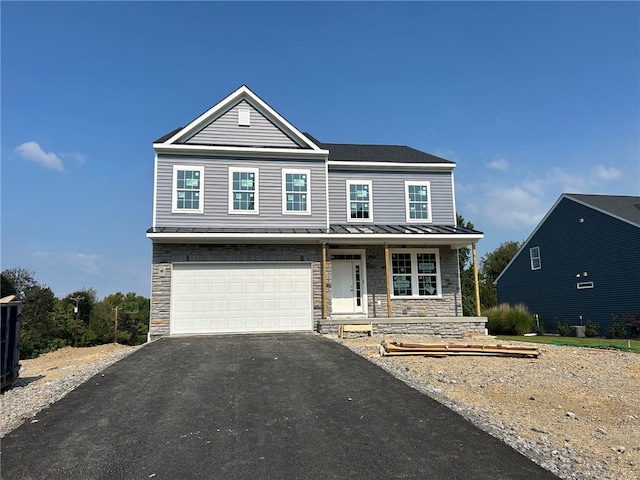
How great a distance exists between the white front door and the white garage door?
56.2 inches

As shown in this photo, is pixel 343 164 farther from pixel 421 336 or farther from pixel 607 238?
pixel 607 238

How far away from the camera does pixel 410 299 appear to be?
1602cm

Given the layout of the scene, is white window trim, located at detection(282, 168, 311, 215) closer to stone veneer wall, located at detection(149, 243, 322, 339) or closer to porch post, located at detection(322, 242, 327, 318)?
stone veneer wall, located at detection(149, 243, 322, 339)

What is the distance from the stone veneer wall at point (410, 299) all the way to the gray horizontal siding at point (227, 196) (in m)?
1.93

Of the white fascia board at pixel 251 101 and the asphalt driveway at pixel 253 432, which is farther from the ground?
the white fascia board at pixel 251 101

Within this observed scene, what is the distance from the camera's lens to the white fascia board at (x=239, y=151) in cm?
1445

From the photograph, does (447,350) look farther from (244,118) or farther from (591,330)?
(591,330)

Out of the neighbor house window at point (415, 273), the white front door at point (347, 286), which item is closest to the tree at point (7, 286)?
the white front door at point (347, 286)

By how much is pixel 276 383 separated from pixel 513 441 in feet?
13.0

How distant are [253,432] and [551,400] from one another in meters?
5.00

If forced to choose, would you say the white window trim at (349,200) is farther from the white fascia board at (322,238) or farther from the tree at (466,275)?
the tree at (466,275)

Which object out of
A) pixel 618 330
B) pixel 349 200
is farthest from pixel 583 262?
pixel 349 200

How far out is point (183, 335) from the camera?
13.5 meters

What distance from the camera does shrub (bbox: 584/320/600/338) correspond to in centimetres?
2077
